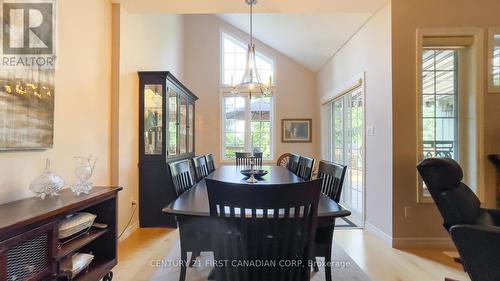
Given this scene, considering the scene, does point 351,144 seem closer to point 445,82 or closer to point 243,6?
point 445,82

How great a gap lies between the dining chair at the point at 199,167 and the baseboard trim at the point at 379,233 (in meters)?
2.08

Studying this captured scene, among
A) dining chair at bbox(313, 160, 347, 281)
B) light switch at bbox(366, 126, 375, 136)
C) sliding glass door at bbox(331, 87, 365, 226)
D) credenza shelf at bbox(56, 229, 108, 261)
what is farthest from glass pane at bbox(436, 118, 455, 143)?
credenza shelf at bbox(56, 229, 108, 261)

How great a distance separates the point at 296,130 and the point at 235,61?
2.11 metres

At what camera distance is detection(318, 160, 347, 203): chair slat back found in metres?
1.90

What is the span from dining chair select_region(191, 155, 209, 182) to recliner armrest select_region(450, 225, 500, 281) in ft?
6.92

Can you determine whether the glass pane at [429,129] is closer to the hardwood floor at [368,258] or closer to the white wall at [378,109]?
the white wall at [378,109]

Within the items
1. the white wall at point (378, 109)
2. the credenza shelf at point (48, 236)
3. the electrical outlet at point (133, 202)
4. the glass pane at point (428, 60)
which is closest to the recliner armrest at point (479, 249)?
the white wall at point (378, 109)

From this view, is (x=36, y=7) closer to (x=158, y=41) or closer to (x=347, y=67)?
(x=158, y=41)

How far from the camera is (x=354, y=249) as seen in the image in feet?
9.32

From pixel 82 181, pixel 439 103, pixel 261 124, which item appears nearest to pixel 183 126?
pixel 261 124

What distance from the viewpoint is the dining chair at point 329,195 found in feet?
A: 5.70

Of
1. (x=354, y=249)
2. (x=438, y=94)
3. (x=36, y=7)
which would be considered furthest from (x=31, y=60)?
(x=438, y=94)

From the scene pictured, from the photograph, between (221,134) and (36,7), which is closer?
(36,7)

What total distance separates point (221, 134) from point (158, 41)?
2.45m
